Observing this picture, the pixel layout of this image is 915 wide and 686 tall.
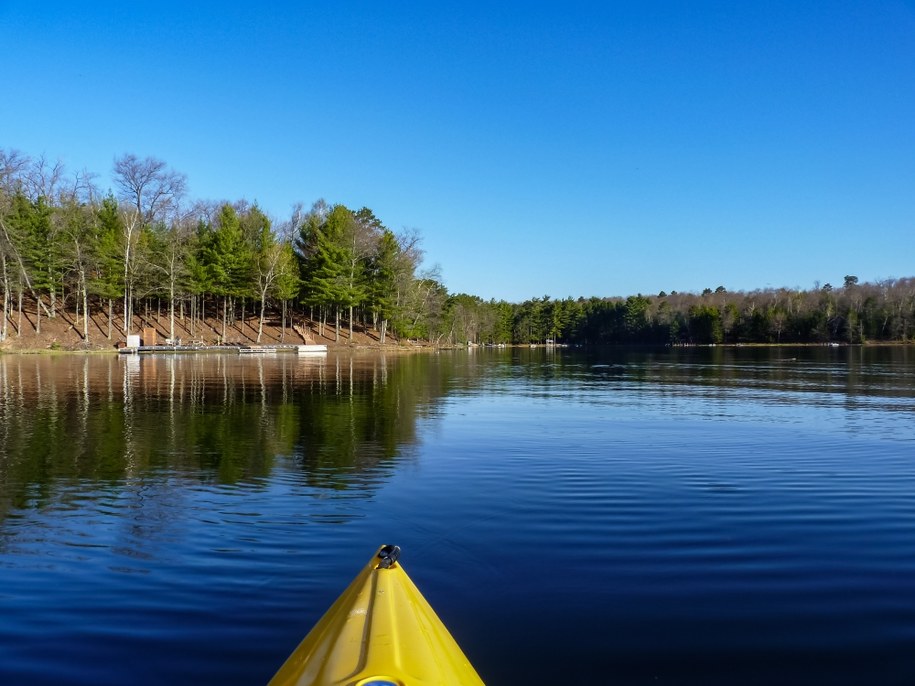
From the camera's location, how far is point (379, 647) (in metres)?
3.54

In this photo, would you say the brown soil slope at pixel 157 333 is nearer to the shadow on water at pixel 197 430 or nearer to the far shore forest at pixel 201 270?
the far shore forest at pixel 201 270

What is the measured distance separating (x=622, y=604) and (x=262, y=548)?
3897 millimetres

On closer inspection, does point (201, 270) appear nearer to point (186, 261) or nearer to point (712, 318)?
point (186, 261)

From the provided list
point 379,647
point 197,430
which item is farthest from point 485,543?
point 197,430

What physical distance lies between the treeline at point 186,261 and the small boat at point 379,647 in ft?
202

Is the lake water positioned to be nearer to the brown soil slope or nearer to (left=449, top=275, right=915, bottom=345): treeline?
the brown soil slope

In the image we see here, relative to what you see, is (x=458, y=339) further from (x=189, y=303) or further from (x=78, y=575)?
(x=78, y=575)

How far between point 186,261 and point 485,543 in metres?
68.6

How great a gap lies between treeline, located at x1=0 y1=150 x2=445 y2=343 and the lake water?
51.7 m

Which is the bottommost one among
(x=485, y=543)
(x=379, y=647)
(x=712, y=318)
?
(x=485, y=543)

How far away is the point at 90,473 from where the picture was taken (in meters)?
10.8

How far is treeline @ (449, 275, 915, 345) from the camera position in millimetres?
137250

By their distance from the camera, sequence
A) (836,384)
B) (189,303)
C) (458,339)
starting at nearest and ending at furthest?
1. (836,384)
2. (189,303)
3. (458,339)

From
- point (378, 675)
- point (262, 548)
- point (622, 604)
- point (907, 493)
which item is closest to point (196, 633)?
point (262, 548)
